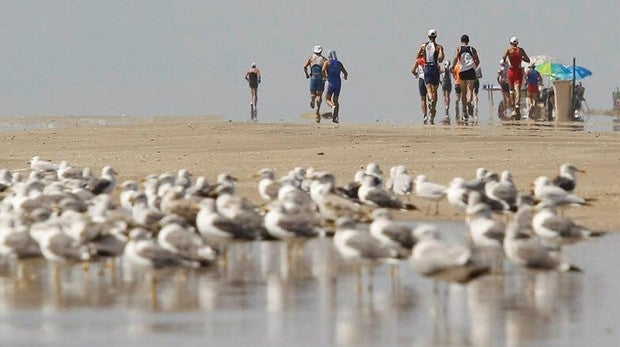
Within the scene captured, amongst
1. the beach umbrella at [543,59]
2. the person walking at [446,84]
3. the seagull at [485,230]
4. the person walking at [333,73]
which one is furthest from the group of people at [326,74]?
the seagull at [485,230]

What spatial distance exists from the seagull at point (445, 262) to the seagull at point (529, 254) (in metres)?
0.99

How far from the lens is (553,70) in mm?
53438

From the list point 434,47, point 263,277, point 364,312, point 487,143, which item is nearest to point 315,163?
point 487,143

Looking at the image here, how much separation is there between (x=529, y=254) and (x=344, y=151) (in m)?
15.6

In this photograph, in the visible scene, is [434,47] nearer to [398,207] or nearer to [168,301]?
[398,207]

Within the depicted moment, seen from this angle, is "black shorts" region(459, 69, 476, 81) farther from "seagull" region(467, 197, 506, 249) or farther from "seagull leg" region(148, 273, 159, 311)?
"seagull leg" region(148, 273, 159, 311)

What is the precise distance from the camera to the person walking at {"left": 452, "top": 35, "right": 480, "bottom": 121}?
35.5 meters

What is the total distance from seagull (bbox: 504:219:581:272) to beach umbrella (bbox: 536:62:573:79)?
39.0 m

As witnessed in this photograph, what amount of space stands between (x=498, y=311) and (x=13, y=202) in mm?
7363

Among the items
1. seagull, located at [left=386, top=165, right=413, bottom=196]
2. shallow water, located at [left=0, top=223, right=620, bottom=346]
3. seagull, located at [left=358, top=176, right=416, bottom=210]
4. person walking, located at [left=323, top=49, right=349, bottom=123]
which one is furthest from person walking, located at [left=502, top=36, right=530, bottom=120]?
shallow water, located at [left=0, top=223, right=620, bottom=346]

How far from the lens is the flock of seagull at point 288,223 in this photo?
47.3 feet

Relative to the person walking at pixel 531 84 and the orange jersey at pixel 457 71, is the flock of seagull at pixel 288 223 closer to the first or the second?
the orange jersey at pixel 457 71

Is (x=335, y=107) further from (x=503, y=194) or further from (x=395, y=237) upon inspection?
(x=395, y=237)

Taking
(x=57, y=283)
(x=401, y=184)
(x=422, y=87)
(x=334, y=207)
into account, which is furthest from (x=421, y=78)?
(x=57, y=283)
